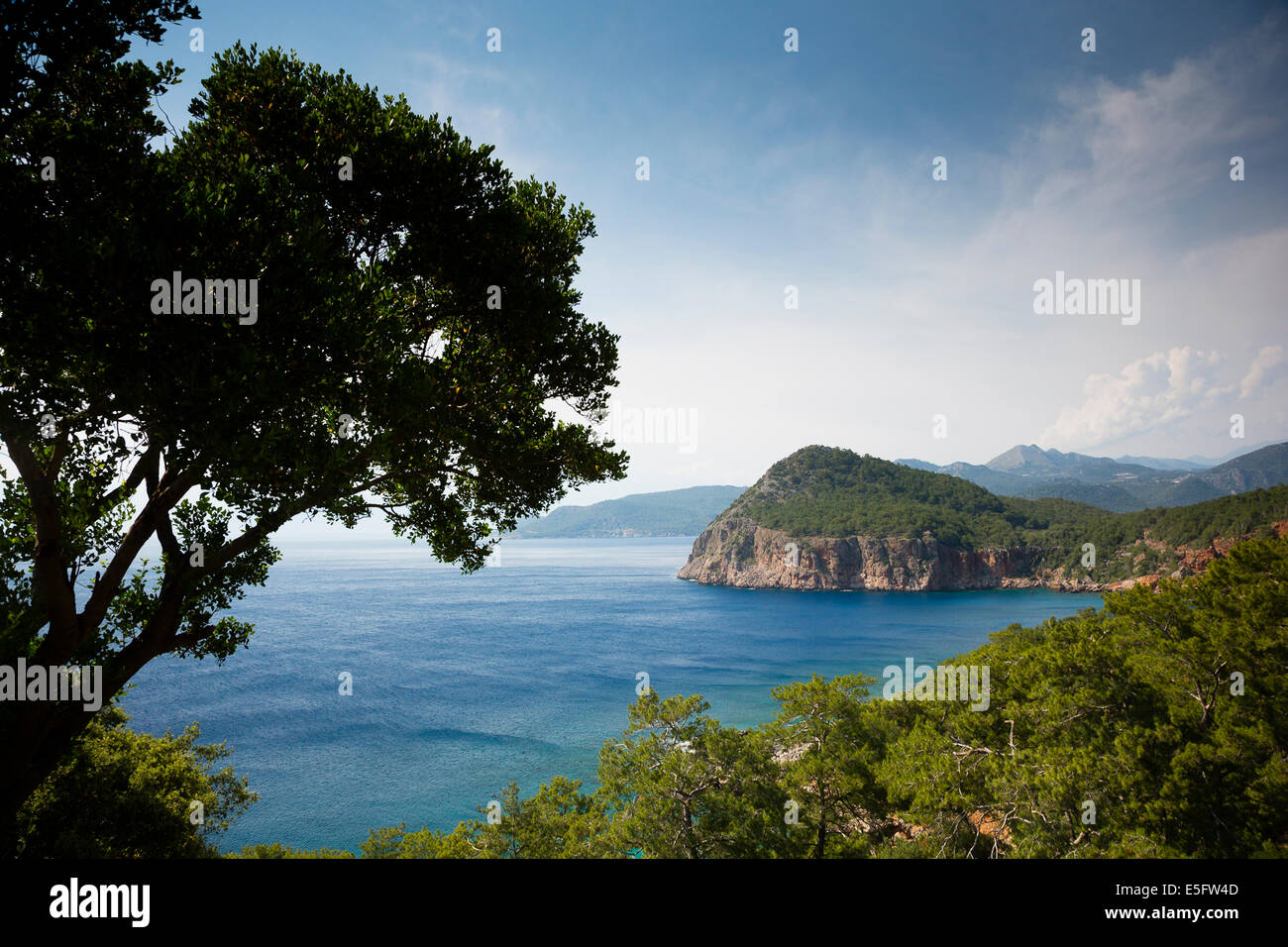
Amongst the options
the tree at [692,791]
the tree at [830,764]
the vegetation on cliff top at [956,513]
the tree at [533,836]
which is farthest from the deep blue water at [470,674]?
the tree at [830,764]

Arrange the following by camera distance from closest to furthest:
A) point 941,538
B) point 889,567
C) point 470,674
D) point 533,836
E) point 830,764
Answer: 1. point 830,764
2. point 533,836
3. point 470,674
4. point 889,567
5. point 941,538

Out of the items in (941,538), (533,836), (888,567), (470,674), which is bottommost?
(470,674)

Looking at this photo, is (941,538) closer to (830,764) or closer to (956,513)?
(956,513)

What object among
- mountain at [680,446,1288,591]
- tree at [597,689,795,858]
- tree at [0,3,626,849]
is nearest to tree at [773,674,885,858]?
tree at [597,689,795,858]

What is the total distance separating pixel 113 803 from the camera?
11.4 meters

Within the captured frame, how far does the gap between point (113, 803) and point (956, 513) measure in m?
138

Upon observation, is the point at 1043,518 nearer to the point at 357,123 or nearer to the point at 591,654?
the point at 591,654

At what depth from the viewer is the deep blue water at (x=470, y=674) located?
32.5 meters

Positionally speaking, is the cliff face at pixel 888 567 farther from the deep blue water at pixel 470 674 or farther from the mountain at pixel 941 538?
the deep blue water at pixel 470 674

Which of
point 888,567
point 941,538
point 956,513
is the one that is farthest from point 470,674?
point 956,513

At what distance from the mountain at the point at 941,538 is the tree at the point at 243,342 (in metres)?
103

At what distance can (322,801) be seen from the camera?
3022 cm
